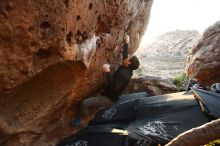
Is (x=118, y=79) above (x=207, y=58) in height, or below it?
above

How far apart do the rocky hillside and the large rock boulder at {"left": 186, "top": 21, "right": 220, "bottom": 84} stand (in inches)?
239

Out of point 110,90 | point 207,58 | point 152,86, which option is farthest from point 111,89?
point 207,58

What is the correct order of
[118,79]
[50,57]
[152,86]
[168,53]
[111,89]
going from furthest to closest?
[168,53] < [152,86] < [111,89] < [118,79] < [50,57]

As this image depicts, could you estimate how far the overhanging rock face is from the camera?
549cm

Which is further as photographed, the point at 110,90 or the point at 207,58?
the point at 207,58

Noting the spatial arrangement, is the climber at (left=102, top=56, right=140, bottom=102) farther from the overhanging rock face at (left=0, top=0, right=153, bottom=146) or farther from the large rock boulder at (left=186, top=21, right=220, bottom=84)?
the large rock boulder at (left=186, top=21, right=220, bottom=84)

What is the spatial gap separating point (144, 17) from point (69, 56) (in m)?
5.41

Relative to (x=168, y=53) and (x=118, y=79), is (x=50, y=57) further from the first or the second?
(x=168, y=53)

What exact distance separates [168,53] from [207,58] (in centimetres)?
1377

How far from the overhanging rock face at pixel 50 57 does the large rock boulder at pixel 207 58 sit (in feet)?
14.1

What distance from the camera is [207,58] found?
1241cm

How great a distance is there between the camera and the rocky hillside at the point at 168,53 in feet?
68.9

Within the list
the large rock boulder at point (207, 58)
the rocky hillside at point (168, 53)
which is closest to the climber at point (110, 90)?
the large rock boulder at point (207, 58)

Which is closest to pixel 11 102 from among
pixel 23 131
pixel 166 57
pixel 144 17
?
pixel 23 131
